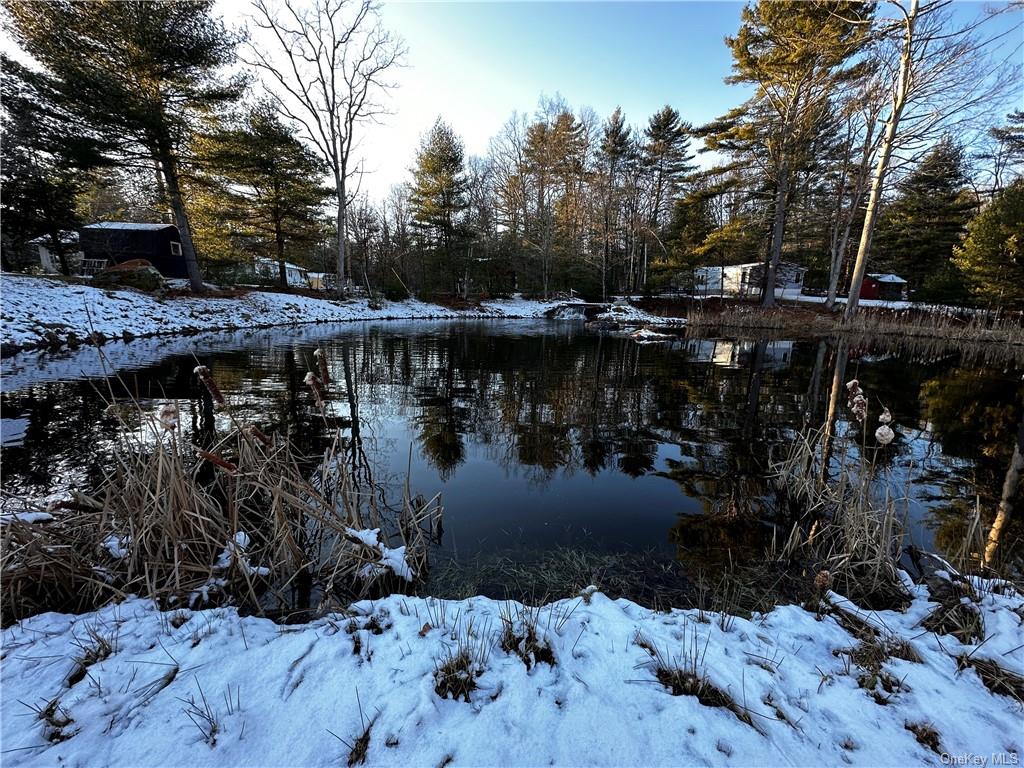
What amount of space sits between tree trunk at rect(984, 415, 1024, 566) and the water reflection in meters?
0.22

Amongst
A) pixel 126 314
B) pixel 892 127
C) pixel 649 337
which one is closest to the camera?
pixel 126 314

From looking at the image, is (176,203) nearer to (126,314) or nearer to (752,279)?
(126,314)

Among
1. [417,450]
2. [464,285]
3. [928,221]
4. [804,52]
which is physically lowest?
[417,450]

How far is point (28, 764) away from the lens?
5.14 feet

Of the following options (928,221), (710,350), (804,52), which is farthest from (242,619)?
(928,221)

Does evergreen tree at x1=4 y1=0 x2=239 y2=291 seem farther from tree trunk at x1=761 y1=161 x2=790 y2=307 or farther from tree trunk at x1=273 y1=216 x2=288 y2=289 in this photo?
tree trunk at x1=761 y1=161 x2=790 y2=307

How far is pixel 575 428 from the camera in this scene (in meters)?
7.00

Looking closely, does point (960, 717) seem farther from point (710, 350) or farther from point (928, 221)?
point (928, 221)

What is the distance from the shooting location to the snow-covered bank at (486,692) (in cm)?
169

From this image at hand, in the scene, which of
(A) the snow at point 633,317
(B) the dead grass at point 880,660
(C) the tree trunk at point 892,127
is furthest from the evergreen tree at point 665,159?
(B) the dead grass at point 880,660

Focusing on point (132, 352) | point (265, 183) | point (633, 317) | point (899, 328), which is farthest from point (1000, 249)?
point (265, 183)

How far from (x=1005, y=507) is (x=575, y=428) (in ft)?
15.9

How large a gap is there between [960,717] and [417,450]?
17.0 ft

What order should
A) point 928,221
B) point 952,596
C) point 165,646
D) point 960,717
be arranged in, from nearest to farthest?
point 960,717 → point 165,646 → point 952,596 → point 928,221
